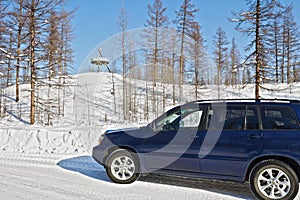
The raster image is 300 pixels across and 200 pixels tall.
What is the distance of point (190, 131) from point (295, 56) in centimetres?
3815

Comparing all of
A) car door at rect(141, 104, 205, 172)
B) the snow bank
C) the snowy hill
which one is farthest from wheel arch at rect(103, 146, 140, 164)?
the snowy hill

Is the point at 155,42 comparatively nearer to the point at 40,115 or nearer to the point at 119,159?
the point at 40,115

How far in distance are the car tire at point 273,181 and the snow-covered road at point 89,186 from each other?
38cm

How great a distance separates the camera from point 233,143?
450 cm

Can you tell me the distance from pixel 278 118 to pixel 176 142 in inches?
75.4

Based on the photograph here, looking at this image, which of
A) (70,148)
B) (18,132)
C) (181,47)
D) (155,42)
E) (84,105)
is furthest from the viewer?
(84,105)

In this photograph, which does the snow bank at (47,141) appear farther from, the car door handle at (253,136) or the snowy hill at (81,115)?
the car door handle at (253,136)

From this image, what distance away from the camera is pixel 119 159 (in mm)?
5398

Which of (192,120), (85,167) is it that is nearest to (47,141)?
(85,167)

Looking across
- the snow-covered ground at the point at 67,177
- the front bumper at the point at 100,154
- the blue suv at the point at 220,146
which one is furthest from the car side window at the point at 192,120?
the front bumper at the point at 100,154

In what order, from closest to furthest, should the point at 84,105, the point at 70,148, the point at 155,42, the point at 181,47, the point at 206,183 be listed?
the point at 206,183, the point at 70,148, the point at 155,42, the point at 181,47, the point at 84,105

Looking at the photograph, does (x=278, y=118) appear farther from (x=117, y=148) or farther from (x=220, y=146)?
(x=117, y=148)

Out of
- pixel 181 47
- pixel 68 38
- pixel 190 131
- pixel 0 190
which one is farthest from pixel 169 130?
pixel 68 38

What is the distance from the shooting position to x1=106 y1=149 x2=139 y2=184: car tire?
5.30 meters
